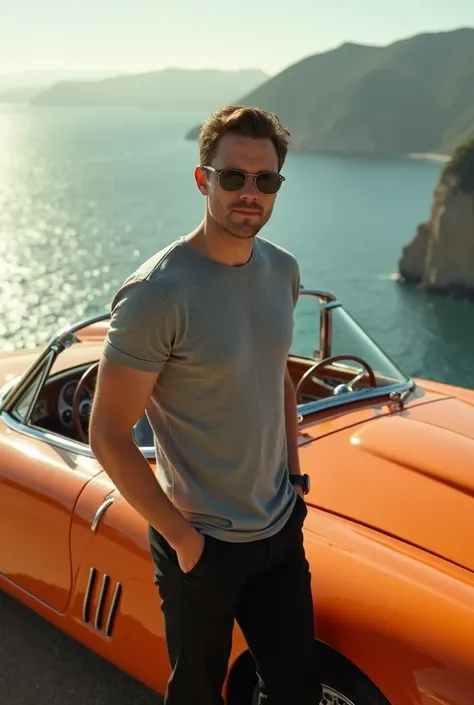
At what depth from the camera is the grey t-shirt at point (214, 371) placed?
187 centimetres

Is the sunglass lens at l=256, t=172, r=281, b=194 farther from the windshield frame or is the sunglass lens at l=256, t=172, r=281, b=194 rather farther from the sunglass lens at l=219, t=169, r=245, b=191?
the windshield frame

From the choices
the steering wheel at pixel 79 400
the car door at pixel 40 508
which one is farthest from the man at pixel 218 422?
the steering wheel at pixel 79 400

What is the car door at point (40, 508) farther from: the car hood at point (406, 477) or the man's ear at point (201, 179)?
the man's ear at point (201, 179)

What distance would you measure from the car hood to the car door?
100cm

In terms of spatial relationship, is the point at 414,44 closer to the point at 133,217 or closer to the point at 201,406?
the point at 133,217

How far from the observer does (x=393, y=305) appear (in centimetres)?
5534

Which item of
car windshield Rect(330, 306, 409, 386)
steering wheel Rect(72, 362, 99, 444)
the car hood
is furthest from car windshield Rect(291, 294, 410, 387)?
steering wheel Rect(72, 362, 99, 444)

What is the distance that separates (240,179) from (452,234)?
173ft

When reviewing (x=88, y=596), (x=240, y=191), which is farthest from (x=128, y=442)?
(x=88, y=596)

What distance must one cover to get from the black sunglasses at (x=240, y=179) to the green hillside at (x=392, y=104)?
14741 cm

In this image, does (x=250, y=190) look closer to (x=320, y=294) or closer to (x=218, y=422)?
(x=218, y=422)

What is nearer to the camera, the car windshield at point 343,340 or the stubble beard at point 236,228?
the stubble beard at point 236,228

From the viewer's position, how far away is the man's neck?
197cm

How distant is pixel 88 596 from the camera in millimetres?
3021
